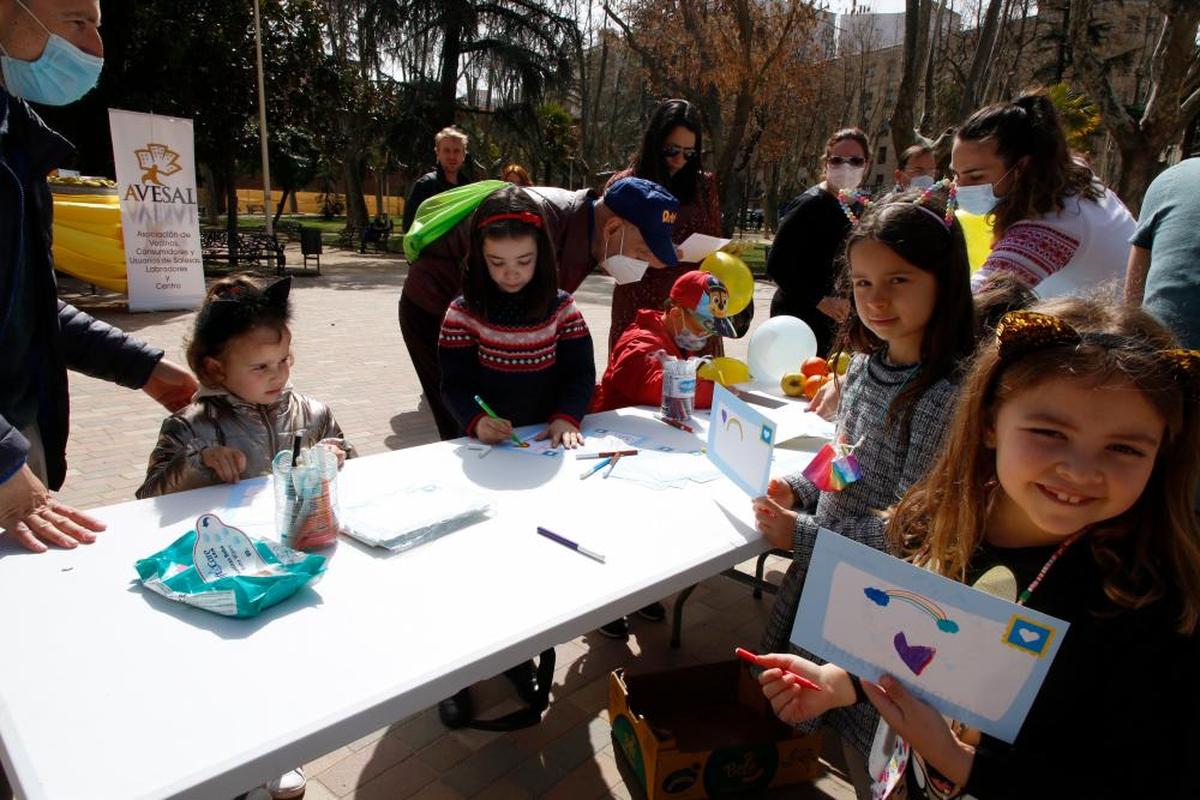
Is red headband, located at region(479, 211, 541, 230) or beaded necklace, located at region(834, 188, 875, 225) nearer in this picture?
red headband, located at region(479, 211, 541, 230)

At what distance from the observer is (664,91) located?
16.2 meters

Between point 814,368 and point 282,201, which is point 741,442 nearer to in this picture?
point 814,368

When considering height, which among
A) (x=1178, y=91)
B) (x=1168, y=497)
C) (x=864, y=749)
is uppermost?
(x=1178, y=91)

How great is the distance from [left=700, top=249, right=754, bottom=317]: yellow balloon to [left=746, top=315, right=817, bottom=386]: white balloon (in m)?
0.40

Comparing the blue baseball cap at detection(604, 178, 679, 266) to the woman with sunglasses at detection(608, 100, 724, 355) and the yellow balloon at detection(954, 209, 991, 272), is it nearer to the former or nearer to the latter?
the woman with sunglasses at detection(608, 100, 724, 355)

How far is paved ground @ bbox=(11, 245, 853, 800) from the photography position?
2.07m

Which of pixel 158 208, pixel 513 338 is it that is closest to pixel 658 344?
pixel 513 338

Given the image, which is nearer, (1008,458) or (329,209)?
(1008,458)

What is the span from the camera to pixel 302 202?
44.0m

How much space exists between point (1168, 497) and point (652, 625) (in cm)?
214

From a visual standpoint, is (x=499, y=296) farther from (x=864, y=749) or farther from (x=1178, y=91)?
(x=1178, y=91)

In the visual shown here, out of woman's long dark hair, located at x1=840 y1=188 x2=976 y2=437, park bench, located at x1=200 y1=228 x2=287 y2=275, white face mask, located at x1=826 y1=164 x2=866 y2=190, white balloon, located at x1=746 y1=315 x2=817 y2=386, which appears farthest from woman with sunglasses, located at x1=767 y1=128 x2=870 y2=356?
park bench, located at x1=200 y1=228 x2=287 y2=275

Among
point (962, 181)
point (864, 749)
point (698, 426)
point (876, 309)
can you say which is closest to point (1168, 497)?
point (876, 309)

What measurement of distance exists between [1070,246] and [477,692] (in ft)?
8.08
